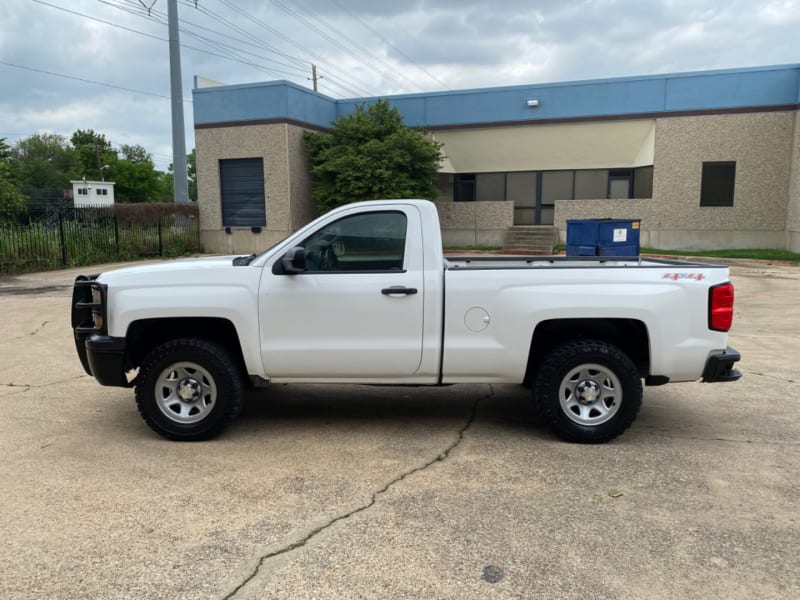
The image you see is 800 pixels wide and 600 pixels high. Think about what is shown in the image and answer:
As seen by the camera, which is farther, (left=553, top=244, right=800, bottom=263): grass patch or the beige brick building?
the beige brick building

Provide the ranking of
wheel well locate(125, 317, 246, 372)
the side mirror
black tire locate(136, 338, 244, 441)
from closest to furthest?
the side mirror → black tire locate(136, 338, 244, 441) → wheel well locate(125, 317, 246, 372)

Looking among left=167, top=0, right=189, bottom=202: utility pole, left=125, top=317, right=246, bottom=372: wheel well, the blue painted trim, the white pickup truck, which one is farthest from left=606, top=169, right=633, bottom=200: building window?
left=125, top=317, right=246, bottom=372: wheel well

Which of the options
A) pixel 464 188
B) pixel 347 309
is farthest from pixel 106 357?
pixel 464 188

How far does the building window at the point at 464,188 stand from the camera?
2934 centimetres

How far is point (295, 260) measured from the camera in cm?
484

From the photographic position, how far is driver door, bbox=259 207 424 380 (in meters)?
5.02

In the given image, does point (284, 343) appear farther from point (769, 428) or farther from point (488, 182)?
point (488, 182)

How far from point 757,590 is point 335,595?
203 cm

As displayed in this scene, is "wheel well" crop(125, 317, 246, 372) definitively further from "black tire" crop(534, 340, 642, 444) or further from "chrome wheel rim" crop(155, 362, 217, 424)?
"black tire" crop(534, 340, 642, 444)

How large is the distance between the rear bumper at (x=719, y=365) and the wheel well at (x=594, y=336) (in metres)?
0.45

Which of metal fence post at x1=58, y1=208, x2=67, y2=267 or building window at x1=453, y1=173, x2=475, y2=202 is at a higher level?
building window at x1=453, y1=173, x2=475, y2=202

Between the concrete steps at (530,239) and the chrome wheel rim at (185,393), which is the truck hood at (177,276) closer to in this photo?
the chrome wheel rim at (185,393)

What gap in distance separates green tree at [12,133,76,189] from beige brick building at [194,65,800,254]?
78.8 metres

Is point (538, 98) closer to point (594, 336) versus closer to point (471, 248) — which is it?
point (471, 248)
